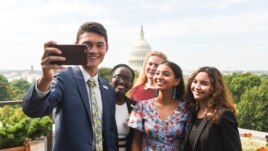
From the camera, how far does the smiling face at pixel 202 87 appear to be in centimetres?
331

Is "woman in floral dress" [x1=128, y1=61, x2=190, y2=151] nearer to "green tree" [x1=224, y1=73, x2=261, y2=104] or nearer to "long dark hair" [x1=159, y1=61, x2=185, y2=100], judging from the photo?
"long dark hair" [x1=159, y1=61, x2=185, y2=100]

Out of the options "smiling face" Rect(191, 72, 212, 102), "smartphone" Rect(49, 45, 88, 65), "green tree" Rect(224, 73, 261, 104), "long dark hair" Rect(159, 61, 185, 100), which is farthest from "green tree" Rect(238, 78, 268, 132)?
"smartphone" Rect(49, 45, 88, 65)

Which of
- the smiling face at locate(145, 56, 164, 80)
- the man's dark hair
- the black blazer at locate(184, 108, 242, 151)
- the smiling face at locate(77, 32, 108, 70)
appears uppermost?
the man's dark hair

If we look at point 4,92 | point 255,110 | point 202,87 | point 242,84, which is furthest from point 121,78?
point 4,92

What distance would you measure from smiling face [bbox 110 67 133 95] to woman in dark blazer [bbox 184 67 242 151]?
1.93ft

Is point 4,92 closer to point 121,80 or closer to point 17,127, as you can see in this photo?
point 17,127

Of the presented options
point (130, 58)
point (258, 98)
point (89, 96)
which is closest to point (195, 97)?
point (89, 96)

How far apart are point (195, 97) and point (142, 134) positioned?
0.58 metres

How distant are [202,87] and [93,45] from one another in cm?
126

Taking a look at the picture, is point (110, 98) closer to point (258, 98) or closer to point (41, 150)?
point (41, 150)

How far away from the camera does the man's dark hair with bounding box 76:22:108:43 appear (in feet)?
8.19

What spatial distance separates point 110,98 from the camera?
2.70m

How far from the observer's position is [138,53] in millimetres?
81188

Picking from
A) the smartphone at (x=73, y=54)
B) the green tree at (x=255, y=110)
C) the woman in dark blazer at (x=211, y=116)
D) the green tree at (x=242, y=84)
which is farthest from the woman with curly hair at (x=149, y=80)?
the green tree at (x=242, y=84)
